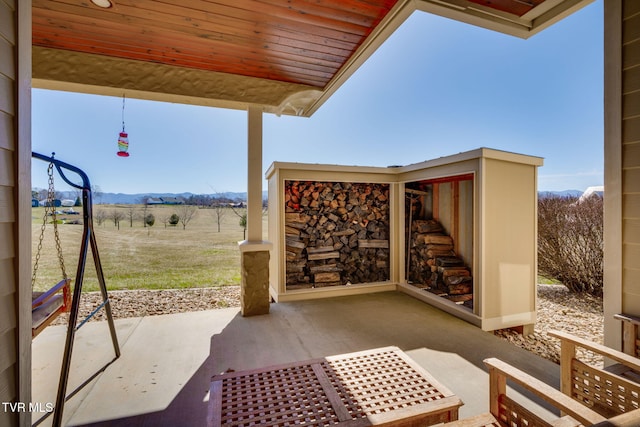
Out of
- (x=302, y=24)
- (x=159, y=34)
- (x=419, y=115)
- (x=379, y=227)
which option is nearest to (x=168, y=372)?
(x=159, y=34)

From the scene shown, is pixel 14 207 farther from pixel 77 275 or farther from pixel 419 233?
pixel 419 233

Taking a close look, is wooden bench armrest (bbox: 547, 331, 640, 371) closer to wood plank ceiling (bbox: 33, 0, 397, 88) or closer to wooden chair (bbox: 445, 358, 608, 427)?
wooden chair (bbox: 445, 358, 608, 427)

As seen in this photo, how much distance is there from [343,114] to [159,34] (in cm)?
618

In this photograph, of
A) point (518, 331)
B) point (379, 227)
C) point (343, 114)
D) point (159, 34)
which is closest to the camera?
point (159, 34)

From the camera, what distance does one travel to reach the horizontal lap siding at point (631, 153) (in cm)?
150

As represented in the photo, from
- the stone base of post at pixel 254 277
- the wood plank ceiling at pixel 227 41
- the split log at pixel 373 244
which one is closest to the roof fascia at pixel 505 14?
the wood plank ceiling at pixel 227 41

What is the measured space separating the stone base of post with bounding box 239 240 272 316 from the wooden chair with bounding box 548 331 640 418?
2.67 m

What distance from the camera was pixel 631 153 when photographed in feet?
4.96

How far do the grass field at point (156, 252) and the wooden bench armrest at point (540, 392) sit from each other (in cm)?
404

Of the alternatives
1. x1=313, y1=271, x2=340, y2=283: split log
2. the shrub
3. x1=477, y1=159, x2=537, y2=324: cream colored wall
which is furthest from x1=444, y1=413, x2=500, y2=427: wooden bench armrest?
the shrub

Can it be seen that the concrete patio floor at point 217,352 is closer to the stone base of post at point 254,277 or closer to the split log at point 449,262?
the stone base of post at point 254,277

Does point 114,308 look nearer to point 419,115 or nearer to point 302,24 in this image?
point 302,24

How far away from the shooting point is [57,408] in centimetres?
156

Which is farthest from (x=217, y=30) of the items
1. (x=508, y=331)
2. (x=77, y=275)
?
(x=508, y=331)
